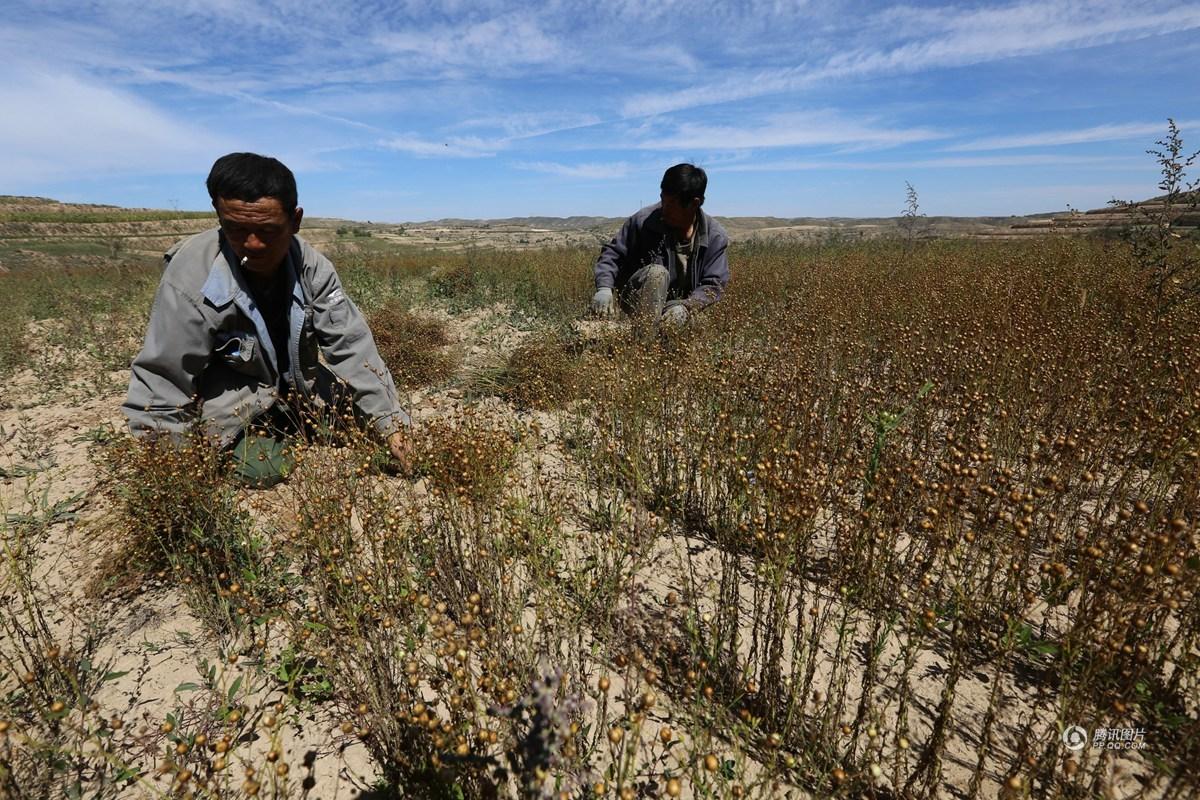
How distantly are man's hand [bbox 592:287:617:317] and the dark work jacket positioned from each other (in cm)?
22

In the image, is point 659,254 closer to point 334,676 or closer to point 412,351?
point 412,351

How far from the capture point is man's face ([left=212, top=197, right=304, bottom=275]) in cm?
255

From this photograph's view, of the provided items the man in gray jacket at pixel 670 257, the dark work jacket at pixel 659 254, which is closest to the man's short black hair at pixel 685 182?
the man in gray jacket at pixel 670 257

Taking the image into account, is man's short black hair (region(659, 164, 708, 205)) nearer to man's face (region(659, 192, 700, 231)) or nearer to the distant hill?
man's face (region(659, 192, 700, 231))

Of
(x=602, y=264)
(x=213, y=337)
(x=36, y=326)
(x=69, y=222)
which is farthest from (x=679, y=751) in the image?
(x=69, y=222)

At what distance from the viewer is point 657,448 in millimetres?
2963

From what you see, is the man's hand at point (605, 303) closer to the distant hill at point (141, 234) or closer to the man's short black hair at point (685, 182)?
the man's short black hair at point (685, 182)

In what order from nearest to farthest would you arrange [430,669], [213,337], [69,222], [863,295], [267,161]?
1. [430,669]
2. [267,161]
3. [213,337]
4. [863,295]
5. [69,222]

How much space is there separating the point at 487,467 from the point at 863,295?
5230 millimetres

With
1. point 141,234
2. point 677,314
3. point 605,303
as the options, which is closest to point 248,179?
point 605,303

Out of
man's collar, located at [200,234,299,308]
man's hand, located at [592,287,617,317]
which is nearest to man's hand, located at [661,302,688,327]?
man's hand, located at [592,287,617,317]

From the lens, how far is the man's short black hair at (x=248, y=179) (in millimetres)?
2502

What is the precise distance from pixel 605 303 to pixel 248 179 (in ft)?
10.1

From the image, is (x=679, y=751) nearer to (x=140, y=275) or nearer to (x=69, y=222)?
(x=140, y=275)
